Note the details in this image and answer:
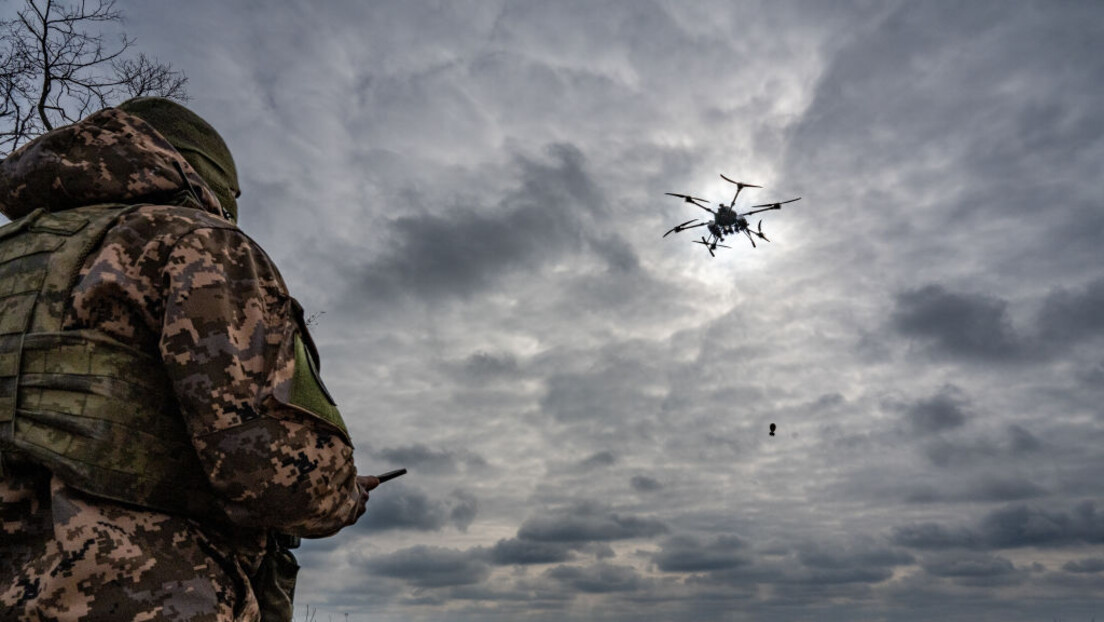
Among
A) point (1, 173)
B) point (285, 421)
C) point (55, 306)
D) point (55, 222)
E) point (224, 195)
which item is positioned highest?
point (224, 195)

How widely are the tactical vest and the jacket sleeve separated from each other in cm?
19

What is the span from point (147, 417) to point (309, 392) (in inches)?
25.3

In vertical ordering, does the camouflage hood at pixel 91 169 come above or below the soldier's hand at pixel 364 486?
above

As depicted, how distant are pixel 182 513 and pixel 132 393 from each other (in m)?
0.53

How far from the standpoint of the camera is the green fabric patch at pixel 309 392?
3417 millimetres

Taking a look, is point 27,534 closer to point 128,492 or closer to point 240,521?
point 128,492

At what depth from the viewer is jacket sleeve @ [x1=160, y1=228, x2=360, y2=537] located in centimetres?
322

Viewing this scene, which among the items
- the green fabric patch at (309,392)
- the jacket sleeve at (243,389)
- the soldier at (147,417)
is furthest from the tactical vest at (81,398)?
the green fabric patch at (309,392)

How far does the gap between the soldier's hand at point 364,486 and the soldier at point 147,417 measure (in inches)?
7.4

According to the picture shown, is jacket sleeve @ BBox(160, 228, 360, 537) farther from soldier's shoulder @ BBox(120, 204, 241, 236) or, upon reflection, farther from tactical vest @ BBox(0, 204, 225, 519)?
tactical vest @ BBox(0, 204, 225, 519)

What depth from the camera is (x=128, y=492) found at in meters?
3.20

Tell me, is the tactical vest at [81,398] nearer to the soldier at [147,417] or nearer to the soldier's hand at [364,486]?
the soldier at [147,417]

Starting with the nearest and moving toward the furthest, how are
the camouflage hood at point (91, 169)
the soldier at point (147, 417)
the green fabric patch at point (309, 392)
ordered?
the soldier at point (147, 417)
the green fabric patch at point (309, 392)
the camouflage hood at point (91, 169)

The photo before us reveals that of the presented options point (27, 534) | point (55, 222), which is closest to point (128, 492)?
point (27, 534)
